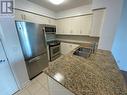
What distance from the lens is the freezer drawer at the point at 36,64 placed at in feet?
6.79

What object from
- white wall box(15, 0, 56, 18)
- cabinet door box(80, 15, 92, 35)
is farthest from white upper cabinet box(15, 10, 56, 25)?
cabinet door box(80, 15, 92, 35)

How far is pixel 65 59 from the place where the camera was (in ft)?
4.65

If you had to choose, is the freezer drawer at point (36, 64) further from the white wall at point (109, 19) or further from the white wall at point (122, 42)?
the white wall at point (122, 42)

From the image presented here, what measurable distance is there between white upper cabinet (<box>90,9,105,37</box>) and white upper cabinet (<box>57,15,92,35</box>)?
0.65 m

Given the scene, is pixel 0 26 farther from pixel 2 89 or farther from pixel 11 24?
pixel 2 89

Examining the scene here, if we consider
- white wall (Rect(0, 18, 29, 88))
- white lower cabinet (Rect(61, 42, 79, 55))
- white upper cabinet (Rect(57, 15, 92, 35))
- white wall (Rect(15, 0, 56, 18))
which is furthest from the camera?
white lower cabinet (Rect(61, 42, 79, 55))

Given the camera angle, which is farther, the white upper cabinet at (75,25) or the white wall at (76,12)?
the white upper cabinet at (75,25)

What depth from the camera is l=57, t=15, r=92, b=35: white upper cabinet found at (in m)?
3.00

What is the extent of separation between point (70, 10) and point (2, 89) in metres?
3.66

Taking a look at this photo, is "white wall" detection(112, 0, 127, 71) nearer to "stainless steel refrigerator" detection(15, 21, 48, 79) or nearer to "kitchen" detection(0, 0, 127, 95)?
"kitchen" detection(0, 0, 127, 95)

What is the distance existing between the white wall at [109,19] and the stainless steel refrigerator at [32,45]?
6.26ft

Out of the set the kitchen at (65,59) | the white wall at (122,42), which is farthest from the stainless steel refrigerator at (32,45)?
the white wall at (122,42)

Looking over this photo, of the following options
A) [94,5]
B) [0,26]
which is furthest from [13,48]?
[94,5]

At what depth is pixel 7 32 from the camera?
59.0 inches
